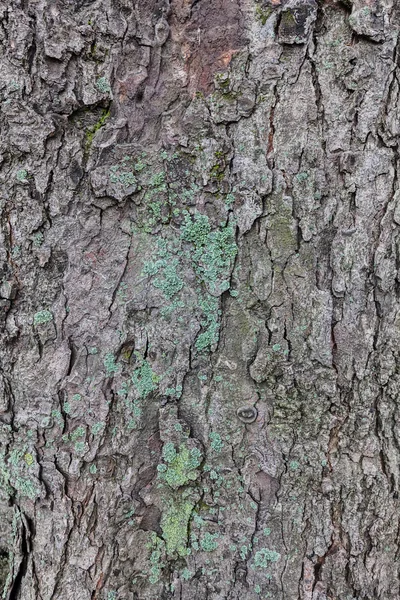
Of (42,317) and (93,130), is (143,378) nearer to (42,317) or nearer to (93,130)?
(42,317)

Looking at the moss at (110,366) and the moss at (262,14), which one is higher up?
the moss at (262,14)

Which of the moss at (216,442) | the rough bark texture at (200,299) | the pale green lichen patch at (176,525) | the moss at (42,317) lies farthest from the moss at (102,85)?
the pale green lichen patch at (176,525)

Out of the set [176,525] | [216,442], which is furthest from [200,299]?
[176,525]

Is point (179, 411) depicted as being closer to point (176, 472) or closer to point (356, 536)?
point (176, 472)

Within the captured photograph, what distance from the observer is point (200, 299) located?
128 centimetres

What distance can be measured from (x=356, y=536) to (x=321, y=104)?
1200 mm

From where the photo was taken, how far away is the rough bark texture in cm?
122

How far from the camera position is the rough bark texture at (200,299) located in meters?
1.22

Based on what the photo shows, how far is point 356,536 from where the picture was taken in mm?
1320

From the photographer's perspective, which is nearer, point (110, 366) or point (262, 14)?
point (262, 14)

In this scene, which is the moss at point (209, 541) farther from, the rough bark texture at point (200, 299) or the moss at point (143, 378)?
the moss at point (143, 378)

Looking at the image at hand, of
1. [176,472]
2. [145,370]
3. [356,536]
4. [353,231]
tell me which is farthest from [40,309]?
[356,536]

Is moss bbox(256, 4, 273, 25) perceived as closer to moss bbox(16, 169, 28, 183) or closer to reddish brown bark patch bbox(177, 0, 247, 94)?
reddish brown bark patch bbox(177, 0, 247, 94)

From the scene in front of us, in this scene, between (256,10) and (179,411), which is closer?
(256,10)
